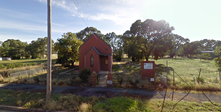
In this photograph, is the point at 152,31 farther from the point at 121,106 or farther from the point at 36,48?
the point at 36,48

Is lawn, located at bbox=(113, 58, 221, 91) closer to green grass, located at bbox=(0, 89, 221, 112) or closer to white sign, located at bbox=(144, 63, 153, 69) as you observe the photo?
white sign, located at bbox=(144, 63, 153, 69)

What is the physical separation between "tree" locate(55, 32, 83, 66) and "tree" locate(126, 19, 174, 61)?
1477 cm

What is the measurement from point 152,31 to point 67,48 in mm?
20831

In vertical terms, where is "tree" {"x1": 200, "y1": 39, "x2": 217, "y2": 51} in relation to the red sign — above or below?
above

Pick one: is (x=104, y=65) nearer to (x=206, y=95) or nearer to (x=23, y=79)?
(x=23, y=79)

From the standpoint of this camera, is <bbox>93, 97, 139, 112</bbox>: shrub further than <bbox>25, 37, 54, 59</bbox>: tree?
No

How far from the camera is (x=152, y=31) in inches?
997

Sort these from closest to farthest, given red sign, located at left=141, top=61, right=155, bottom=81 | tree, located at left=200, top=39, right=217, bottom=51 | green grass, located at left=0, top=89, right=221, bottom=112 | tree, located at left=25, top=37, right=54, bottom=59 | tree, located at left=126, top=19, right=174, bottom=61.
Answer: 1. green grass, located at left=0, top=89, right=221, bottom=112
2. red sign, located at left=141, top=61, right=155, bottom=81
3. tree, located at left=126, top=19, right=174, bottom=61
4. tree, located at left=25, top=37, right=54, bottom=59
5. tree, located at left=200, top=39, right=217, bottom=51

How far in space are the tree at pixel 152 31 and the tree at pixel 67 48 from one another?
14.8 metres

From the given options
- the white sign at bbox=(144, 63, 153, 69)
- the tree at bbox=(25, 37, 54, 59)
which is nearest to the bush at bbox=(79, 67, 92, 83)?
the white sign at bbox=(144, 63, 153, 69)

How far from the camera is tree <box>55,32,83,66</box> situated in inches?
832

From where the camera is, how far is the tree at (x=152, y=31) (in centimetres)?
2420

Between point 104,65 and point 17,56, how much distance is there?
63055 mm

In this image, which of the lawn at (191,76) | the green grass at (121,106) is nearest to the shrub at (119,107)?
the green grass at (121,106)
